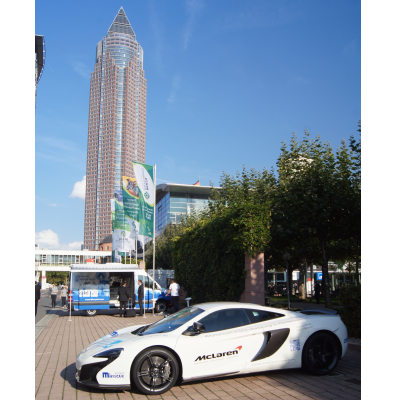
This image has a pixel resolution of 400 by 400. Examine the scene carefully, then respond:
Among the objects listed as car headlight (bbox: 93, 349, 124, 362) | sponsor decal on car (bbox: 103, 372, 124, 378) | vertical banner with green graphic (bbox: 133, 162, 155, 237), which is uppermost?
vertical banner with green graphic (bbox: 133, 162, 155, 237)

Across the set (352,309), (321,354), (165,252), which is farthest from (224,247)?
(165,252)

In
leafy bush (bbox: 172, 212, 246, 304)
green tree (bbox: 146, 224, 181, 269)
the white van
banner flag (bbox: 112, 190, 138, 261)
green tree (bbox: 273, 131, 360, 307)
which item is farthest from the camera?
green tree (bbox: 146, 224, 181, 269)

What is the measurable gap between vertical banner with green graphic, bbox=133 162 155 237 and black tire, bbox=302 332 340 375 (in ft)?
42.8

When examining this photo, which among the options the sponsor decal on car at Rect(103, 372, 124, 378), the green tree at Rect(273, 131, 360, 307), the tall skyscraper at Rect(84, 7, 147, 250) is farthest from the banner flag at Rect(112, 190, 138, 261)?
the tall skyscraper at Rect(84, 7, 147, 250)

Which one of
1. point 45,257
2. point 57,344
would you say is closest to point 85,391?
point 57,344

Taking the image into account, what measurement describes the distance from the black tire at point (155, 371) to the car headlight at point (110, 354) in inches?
11.1

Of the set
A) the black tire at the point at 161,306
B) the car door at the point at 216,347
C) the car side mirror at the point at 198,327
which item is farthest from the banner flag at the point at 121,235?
the car side mirror at the point at 198,327

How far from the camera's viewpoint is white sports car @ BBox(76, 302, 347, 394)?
588cm

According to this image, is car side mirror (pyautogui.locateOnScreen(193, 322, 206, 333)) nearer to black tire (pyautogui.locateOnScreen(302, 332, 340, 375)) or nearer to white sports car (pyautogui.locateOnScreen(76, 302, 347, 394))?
white sports car (pyautogui.locateOnScreen(76, 302, 347, 394))

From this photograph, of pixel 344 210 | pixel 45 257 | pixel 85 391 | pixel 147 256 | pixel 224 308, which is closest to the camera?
pixel 85 391

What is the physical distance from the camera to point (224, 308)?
6.77m

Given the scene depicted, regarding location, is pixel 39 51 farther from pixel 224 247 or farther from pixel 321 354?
pixel 321 354
